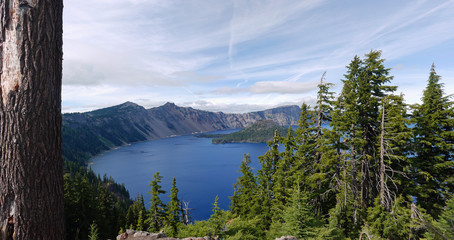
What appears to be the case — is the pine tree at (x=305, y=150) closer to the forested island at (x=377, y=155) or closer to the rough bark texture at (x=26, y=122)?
the forested island at (x=377, y=155)

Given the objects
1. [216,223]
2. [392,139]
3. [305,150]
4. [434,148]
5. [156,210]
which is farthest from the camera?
[156,210]

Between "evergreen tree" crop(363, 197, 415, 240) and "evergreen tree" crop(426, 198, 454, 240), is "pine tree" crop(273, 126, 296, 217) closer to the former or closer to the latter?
"evergreen tree" crop(363, 197, 415, 240)

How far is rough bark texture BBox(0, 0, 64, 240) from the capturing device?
260 centimetres

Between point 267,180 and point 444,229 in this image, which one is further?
point 267,180

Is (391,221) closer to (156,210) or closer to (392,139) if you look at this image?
(392,139)

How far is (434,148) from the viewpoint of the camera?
14.6 metres

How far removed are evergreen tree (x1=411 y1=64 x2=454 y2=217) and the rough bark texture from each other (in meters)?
19.0

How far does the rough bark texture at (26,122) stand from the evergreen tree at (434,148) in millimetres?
18977

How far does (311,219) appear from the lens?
30.3ft

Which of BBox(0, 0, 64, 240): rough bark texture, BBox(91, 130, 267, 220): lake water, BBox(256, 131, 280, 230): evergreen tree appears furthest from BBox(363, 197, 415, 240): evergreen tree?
BBox(91, 130, 267, 220): lake water

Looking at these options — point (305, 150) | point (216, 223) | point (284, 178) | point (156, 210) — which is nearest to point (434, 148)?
point (305, 150)

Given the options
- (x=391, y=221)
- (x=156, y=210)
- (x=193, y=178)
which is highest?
(x=391, y=221)

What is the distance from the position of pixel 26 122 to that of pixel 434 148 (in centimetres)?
2142

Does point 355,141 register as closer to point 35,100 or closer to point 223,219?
point 223,219
